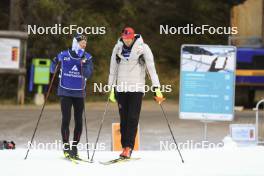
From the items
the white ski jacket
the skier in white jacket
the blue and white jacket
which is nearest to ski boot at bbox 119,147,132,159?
the skier in white jacket

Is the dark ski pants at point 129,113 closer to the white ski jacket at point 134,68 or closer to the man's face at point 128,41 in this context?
the white ski jacket at point 134,68

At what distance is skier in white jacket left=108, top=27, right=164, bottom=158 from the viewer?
8.37m

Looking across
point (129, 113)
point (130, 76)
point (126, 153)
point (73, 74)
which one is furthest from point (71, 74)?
point (126, 153)

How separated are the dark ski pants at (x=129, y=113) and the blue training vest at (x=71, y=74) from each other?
0.52 metres

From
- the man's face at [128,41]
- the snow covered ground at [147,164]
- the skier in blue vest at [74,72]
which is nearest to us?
the snow covered ground at [147,164]

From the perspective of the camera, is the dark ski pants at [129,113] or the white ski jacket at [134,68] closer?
the white ski jacket at [134,68]

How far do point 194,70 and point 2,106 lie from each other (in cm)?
787

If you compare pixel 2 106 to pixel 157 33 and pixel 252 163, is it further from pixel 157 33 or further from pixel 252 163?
pixel 252 163

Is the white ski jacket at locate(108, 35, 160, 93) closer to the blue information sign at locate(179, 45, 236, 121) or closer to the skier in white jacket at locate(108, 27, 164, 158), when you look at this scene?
the skier in white jacket at locate(108, 27, 164, 158)

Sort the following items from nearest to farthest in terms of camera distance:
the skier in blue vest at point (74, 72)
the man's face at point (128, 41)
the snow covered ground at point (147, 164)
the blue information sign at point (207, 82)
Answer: the snow covered ground at point (147, 164)
the man's face at point (128, 41)
the skier in blue vest at point (74, 72)
the blue information sign at point (207, 82)

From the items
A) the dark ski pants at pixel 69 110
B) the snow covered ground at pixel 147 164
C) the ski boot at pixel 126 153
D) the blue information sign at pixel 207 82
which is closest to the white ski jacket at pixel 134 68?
Answer: the dark ski pants at pixel 69 110

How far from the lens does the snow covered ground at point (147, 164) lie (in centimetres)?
784

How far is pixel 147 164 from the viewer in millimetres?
8414

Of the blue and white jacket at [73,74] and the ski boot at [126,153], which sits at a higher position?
the blue and white jacket at [73,74]
